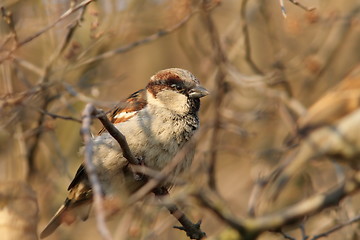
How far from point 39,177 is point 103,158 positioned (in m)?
1.78

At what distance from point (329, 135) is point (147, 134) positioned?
1.73 m

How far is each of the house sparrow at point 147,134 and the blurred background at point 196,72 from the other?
258 millimetres

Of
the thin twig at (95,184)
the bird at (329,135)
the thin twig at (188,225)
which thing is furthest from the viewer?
the thin twig at (188,225)

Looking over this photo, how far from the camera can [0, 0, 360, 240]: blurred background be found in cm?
492

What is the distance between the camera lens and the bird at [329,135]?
299 cm

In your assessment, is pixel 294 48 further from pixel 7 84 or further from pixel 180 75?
pixel 7 84

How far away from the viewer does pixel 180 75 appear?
4.88 metres

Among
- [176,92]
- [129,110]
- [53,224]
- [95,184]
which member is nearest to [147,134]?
[129,110]

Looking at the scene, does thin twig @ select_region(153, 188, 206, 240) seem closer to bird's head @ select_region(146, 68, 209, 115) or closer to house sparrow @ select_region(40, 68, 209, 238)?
house sparrow @ select_region(40, 68, 209, 238)

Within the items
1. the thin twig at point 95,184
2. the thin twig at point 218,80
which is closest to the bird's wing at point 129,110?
the thin twig at point 218,80

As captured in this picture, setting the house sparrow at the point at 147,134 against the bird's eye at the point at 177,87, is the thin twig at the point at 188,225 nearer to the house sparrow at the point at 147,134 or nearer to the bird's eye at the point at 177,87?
the house sparrow at the point at 147,134

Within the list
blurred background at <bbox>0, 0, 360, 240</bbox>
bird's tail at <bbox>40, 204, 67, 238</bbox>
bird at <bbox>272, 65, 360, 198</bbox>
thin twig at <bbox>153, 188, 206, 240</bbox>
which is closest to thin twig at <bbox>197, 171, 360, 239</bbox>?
bird at <bbox>272, 65, 360, 198</bbox>

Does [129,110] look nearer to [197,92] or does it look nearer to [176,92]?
[176,92]

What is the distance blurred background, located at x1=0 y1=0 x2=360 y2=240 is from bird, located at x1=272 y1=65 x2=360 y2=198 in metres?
1.18
